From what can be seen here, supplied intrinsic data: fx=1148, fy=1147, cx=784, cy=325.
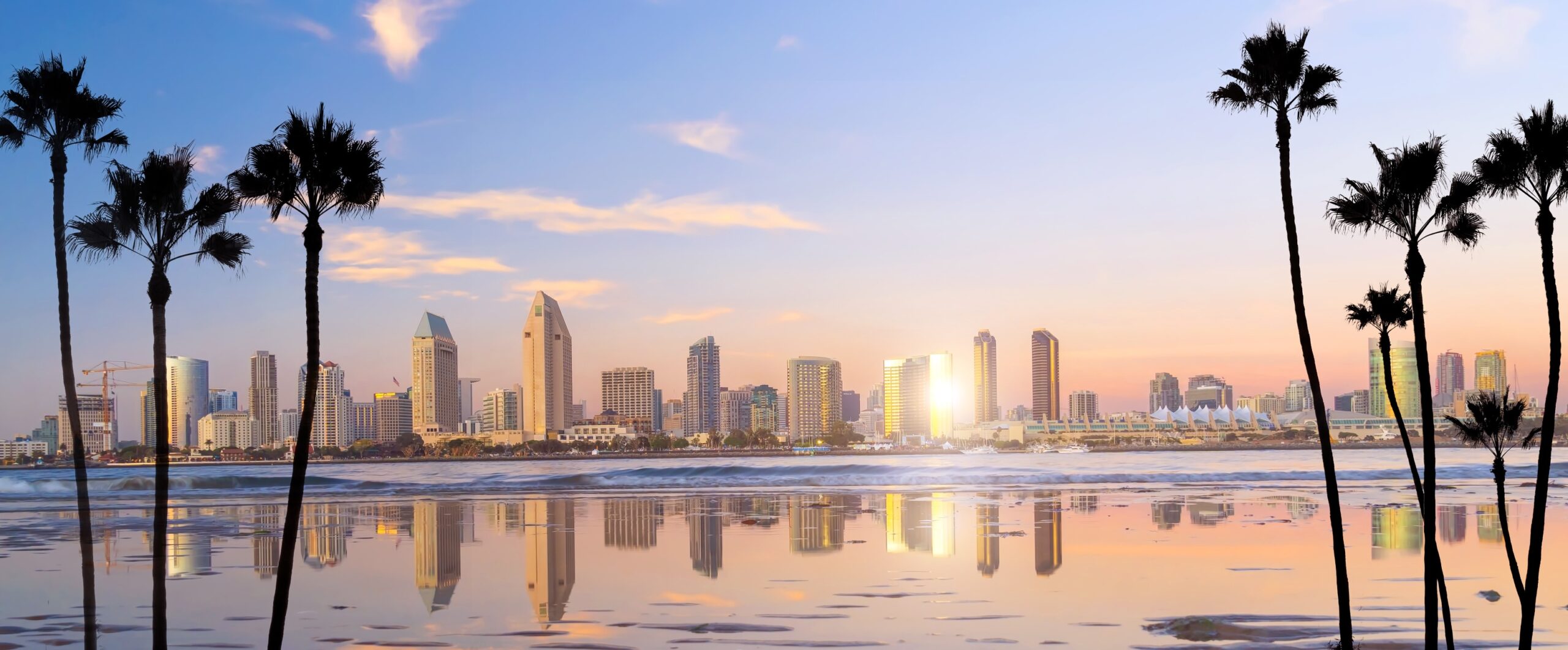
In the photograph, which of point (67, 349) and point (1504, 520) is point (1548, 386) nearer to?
point (1504, 520)

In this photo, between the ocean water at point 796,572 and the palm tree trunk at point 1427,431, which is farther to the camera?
the ocean water at point 796,572

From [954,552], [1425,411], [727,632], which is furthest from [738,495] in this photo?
[1425,411]

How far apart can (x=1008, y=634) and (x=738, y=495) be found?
47396 mm

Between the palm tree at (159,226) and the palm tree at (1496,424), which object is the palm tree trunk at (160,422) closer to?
the palm tree at (159,226)

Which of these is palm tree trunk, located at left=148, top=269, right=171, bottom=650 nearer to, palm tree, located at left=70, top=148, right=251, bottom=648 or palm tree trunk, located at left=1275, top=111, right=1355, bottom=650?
palm tree, located at left=70, top=148, right=251, bottom=648

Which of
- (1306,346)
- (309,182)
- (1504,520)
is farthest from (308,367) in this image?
(1504,520)

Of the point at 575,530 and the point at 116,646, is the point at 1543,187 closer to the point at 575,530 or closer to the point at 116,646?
the point at 116,646

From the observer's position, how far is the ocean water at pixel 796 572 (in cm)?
2133

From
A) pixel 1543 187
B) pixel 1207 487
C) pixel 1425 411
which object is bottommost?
pixel 1207 487

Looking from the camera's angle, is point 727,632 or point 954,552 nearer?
point 727,632

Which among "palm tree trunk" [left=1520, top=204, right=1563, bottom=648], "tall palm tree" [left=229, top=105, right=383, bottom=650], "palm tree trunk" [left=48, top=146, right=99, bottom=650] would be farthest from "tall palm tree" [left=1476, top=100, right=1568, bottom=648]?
"palm tree trunk" [left=48, top=146, right=99, bottom=650]

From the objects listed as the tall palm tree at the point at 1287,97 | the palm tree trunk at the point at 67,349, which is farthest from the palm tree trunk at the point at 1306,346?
the palm tree trunk at the point at 67,349

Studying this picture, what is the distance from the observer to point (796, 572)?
96.5 ft

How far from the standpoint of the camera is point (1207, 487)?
69625 millimetres
